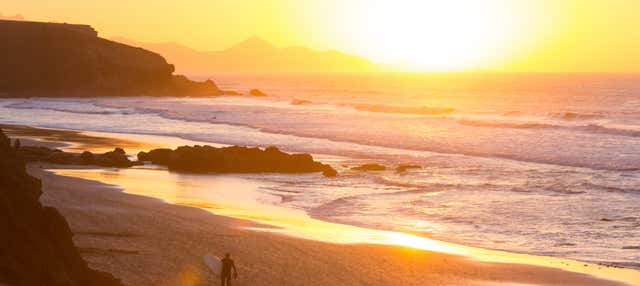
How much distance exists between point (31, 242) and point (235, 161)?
2666cm

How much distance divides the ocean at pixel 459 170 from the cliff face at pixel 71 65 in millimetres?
44428

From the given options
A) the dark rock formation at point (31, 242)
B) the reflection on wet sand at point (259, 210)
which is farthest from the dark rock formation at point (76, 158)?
the dark rock formation at point (31, 242)

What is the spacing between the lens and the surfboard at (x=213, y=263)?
61.8 feet

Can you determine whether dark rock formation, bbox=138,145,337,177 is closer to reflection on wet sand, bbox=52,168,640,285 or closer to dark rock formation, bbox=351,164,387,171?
reflection on wet sand, bbox=52,168,640,285

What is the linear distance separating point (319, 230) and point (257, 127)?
4764cm

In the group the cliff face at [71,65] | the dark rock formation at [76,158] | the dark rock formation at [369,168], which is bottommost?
the dark rock formation at [369,168]

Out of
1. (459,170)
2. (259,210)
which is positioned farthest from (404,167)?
(259,210)

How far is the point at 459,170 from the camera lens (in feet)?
141

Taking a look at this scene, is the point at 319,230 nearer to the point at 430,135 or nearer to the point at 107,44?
the point at 430,135

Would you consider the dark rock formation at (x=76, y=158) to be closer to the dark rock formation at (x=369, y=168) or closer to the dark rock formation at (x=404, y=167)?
the dark rock formation at (x=369, y=168)

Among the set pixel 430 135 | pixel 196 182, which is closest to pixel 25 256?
pixel 196 182

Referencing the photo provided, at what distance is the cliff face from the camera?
455 ft

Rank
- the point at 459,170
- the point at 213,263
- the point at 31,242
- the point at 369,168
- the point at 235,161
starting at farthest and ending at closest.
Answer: the point at 459,170 < the point at 369,168 < the point at 235,161 < the point at 213,263 < the point at 31,242

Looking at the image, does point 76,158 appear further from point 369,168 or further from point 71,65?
point 71,65
